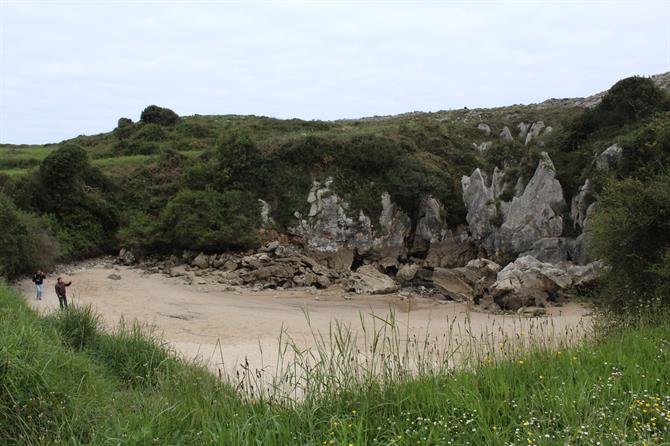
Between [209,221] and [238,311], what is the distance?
10562 millimetres

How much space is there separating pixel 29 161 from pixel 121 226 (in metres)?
12.4

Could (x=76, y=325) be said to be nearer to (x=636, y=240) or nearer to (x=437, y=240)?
(x=636, y=240)

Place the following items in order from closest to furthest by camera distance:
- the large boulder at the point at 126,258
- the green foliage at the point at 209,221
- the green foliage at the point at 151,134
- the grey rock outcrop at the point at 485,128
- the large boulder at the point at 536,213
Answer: the large boulder at the point at 536,213, the green foliage at the point at 209,221, the large boulder at the point at 126,258, the grey rock outcrop at the point at 485,128, the green foliage at the point at 151,134

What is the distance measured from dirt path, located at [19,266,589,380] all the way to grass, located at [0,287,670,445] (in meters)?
7.17

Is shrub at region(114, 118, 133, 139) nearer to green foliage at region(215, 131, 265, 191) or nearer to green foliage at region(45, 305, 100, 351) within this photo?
green foliage at region(215, 131, 265, 191)

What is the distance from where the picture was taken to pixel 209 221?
1141 inches

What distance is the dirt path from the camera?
1466 centimetres

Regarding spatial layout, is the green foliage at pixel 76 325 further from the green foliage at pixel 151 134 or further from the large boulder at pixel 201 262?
the green foliage at pixel 151 134

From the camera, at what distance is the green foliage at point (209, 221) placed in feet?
93.7

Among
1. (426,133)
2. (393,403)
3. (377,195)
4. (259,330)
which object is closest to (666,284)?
(393,403)

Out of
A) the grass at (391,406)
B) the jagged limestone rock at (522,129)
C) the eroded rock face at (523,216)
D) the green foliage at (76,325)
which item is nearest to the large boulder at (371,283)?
the eroded rock face at (523,216)

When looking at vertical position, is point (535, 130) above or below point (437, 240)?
above

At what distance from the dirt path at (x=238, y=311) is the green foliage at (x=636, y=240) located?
2.56m

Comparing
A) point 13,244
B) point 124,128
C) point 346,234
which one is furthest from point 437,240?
point 124,128
